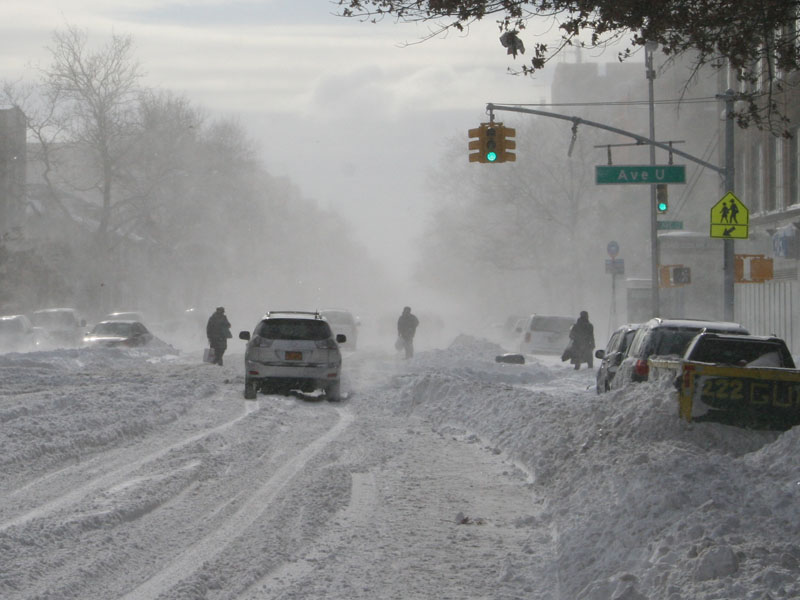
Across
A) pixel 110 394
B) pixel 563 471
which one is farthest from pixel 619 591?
pixel 110 394

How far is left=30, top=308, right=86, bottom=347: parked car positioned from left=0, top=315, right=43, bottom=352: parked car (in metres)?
2.41

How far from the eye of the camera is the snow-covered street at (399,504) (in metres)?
7.00

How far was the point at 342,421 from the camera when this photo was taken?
59.2ft

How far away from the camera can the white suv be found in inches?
840

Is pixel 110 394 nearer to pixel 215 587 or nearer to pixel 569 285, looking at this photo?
pixel 215 587

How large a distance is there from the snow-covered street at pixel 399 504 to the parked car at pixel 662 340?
1.18m

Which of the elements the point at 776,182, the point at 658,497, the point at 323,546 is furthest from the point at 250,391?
the point at 776,182

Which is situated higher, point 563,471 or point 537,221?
point 537,221

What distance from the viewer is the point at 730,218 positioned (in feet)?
77.0

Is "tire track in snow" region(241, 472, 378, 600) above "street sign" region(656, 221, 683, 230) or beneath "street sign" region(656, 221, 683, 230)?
beneath

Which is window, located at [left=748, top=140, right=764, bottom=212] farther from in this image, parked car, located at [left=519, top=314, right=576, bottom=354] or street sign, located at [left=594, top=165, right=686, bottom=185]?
street sign, located at [left=594, top=165, right=686, bottom=185]

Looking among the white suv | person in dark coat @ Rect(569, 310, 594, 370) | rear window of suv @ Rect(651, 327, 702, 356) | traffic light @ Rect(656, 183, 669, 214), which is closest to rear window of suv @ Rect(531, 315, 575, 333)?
person in dark coat @ Rect(569, 310, 594, 370)

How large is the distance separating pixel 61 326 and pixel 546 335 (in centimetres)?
1885

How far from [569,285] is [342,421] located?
55339 millimetres
